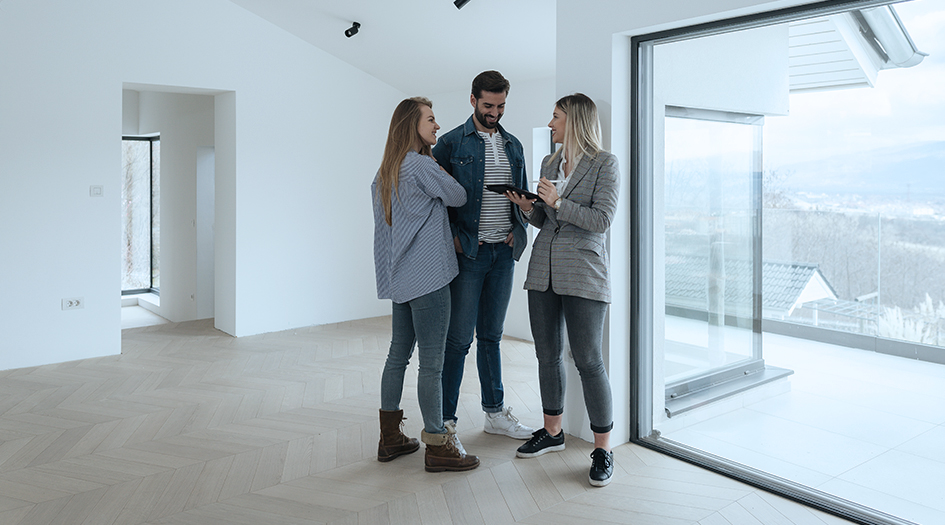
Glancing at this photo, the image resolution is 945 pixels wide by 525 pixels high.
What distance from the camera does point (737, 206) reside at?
3100mm

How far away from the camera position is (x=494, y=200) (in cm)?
298

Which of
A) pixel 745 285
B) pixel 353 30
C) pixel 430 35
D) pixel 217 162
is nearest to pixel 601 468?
pixel 745 285

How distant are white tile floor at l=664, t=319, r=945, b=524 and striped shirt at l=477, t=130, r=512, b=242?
1.28 m

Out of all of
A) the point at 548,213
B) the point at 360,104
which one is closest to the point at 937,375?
the point at 548,213

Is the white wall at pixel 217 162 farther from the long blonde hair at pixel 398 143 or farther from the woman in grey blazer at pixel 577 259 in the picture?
the woman in grey blazer at pixel 577 259

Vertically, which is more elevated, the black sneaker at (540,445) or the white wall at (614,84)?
the white wall at (614,84)

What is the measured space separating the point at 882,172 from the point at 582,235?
43.5 inches

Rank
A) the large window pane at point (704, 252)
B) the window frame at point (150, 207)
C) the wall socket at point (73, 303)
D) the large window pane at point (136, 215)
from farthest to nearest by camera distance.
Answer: the large window pane at point (136, 215) < the window frame at point (150, 207) < the wall socket at point (73, 303) < the large window pane at point (704, 252)

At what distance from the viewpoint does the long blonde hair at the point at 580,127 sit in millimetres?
2812

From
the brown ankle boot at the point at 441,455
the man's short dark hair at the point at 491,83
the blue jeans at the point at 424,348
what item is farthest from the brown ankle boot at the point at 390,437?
the man's short dark hair at the point at 491,83

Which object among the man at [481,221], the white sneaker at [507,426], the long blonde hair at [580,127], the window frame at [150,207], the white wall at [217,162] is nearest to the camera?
the long blonde hair at [580,127]

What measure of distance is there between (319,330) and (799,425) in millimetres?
4356

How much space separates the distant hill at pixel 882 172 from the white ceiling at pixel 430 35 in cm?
248

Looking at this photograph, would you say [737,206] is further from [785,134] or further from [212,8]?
[212,8]
